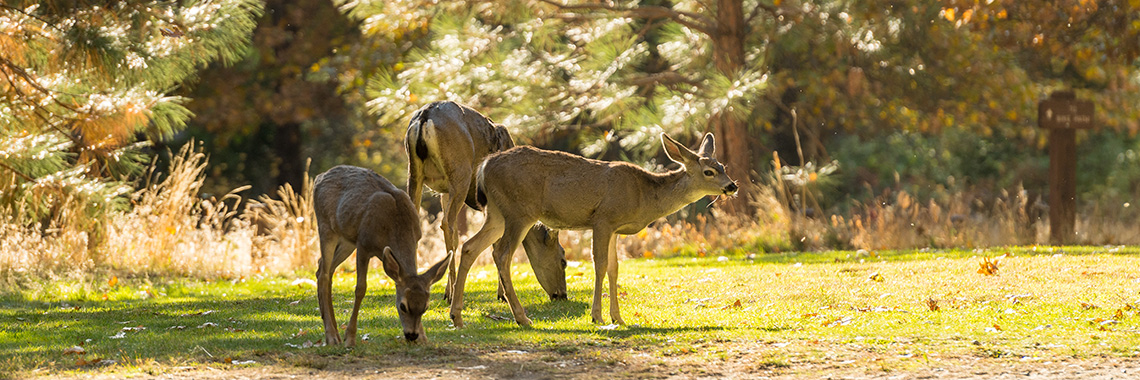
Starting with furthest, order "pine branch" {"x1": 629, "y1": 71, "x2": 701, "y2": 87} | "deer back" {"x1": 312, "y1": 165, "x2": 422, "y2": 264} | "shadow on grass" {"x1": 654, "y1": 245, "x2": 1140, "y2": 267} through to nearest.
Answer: "pine branch" {"x1": 629, "y1": 71, "x2": 701, "y2": 87} < "shadow on grass" {"x1": 654, "y1": 245, "x2": 1140, "y2": 267} < "deer back" {"x1": 312, "y1": 165, "x2": 422, "y2": 264}

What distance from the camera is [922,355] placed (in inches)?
289

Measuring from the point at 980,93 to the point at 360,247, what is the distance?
1749 centimetres

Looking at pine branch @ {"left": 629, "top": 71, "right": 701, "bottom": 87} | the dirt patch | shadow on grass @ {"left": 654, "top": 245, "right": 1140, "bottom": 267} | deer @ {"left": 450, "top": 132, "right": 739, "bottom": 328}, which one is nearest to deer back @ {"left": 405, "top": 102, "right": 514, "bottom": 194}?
deer @ {"left": 450, "top": 132, "right": 739, "bottom": 328}

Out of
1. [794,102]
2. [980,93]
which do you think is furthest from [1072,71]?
[794,102]

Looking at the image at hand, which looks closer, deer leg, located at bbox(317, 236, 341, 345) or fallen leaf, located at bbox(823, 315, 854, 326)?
deer leg, located at bbox(317, 236, 341, 345)

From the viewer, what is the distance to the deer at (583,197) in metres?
8.95

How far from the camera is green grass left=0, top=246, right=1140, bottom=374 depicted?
758 cm

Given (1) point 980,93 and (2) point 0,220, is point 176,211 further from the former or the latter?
(1) point 980,93

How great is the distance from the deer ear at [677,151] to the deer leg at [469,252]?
1370 mm

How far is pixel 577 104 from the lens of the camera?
19312 mm

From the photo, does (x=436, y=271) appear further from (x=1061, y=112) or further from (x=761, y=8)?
(x=761, y=8)

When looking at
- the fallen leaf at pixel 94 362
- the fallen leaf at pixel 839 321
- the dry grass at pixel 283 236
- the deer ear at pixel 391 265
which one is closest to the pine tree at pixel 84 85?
the dry grass at pixel 283 236

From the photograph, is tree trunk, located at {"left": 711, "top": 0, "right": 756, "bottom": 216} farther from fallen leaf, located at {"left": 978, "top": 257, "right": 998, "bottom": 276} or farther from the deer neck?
the deer neck

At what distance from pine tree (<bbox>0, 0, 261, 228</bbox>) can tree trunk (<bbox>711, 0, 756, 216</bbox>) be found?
803 cm
